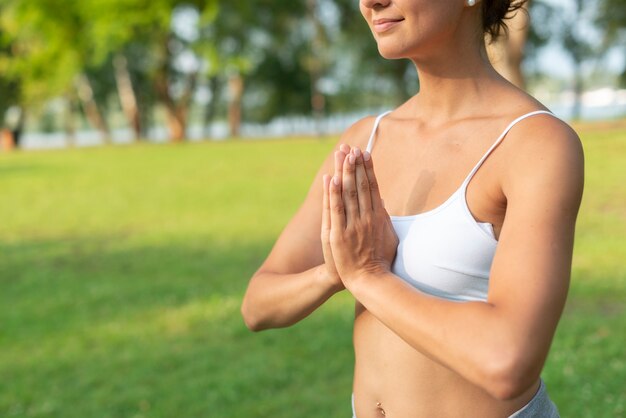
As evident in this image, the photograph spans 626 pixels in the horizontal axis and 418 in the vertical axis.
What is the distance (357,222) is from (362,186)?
0.25 feet

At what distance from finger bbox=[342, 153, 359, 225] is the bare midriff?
1.08 ft

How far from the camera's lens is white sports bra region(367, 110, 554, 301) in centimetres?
165

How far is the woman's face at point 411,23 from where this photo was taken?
169 centimetres

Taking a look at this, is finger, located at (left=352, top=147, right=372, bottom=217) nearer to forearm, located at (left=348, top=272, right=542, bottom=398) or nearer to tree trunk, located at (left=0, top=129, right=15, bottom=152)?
forearm, located at (left=348, top=272, right=542, bottom=398)

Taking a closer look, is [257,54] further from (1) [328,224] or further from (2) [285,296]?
(1) [328,224]

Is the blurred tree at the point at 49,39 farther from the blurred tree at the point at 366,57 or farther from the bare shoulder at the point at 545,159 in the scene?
the bare shoulder at the point at 545,159

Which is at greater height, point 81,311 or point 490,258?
point 490,258

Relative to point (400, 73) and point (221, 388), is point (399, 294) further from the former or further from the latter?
point (400, 73)

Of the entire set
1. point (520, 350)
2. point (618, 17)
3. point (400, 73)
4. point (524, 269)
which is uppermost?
point (524, 269)

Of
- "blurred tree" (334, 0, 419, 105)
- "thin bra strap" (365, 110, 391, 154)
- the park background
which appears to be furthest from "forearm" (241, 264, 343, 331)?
"blurred tree" (334, 0, 419, 105)

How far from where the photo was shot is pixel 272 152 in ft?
88.0

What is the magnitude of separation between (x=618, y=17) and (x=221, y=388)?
3401cm

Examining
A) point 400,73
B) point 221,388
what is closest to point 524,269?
point 221,388

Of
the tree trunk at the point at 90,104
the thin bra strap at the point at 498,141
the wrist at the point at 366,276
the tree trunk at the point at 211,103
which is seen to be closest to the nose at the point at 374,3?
the thin bra strap at the point at 498,141
